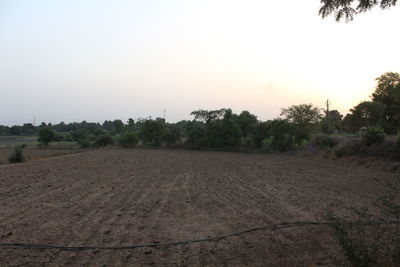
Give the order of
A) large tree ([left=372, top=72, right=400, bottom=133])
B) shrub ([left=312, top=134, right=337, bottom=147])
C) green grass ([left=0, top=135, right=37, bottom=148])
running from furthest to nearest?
green grass ([left=0, top=135, right=37, bottom=148]) → large tree ([left=372, top=72, right=400, bottom=133]) → shrub ([left=312, top=134, right=337, bottom=147])

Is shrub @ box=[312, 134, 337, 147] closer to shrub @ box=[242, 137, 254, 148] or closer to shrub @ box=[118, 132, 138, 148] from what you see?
shrub @ box=[242, 137, 254, 148]

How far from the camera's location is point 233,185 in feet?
36.6

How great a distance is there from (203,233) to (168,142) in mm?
40396

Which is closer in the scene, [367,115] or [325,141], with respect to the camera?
[325,141]

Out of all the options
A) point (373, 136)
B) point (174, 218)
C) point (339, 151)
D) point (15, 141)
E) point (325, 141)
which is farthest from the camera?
point (15, 141)

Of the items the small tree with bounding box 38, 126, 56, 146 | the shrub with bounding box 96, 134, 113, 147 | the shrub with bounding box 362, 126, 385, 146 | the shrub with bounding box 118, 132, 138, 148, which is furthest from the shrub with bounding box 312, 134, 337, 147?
the small tree with bounding box 38, 126, 56, 146

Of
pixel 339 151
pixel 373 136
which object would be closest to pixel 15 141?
pixel 339 151

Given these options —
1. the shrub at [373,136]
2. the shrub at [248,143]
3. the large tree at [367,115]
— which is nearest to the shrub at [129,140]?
the shrub at [248,143]

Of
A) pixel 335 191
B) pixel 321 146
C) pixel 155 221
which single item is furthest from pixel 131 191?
pixel 321 146

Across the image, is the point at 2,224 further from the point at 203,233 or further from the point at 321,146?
the point at 321,146

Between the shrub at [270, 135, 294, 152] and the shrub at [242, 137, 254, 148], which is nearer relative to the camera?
the shrub at [270, 135, 294, 152]

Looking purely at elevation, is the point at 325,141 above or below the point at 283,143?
above

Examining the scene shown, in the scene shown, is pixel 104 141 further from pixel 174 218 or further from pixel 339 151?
pixel 174 218

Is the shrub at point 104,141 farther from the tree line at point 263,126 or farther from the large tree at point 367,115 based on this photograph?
the large tree at point 367,115
